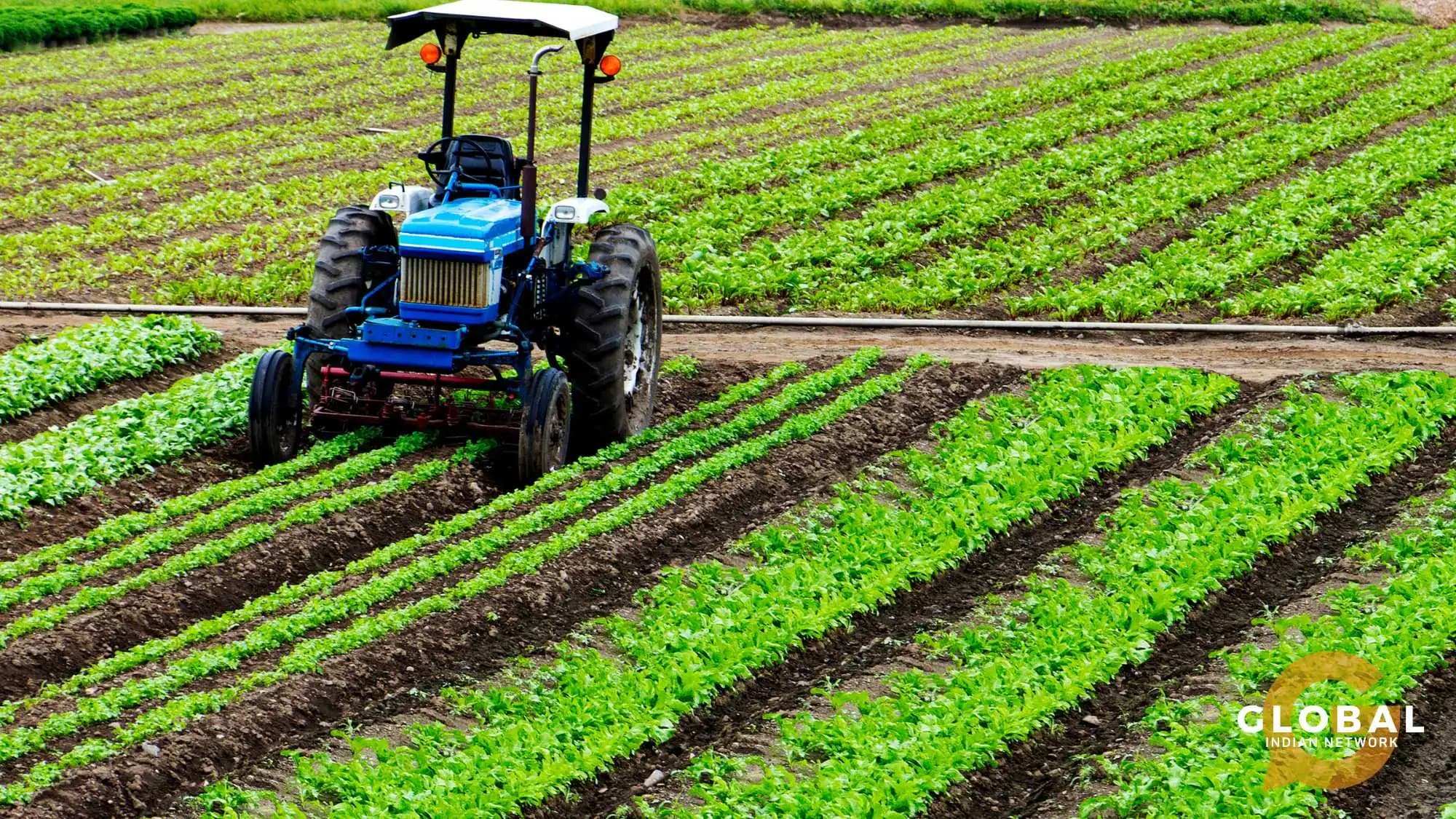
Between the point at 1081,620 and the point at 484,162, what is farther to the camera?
the point at 484,162

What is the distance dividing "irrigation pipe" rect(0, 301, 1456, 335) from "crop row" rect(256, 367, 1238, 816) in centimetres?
246

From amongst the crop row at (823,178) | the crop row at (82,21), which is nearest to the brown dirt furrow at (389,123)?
the crop row at (823,178)

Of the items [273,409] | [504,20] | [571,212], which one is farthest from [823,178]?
[273,409]

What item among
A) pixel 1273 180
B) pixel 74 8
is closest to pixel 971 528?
pixel 1273 180

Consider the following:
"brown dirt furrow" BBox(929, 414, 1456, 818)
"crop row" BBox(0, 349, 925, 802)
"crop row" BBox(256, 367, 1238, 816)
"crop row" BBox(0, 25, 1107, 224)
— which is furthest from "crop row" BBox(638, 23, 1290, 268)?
"brown dirt furrow" BBox(929, 414, 1456, 818)

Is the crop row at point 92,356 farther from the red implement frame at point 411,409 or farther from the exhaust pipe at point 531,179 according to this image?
the exhaust pipe at point 531,179

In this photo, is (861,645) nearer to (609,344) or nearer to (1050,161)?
(609,344)

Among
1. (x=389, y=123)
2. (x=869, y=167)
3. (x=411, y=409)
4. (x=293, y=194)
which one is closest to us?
(x=411, y=409)

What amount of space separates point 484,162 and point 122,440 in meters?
3.11

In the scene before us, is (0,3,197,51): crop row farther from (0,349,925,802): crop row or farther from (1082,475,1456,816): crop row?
(1082,475,1456,816): crop row

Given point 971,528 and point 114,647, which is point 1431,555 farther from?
point 114,647

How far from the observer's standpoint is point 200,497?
34.8ft

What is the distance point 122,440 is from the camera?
1169cm

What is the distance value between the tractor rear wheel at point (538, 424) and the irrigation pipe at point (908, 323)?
4.97 m
